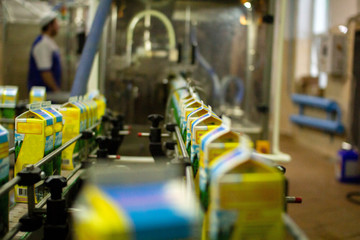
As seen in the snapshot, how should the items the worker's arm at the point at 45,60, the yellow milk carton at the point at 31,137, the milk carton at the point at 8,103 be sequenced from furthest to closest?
the worker's arm at the point at 45,60 < the milk carton at the point at 8,103 < the yellow milk carton at the point at 31,137

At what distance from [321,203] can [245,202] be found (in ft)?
11.5

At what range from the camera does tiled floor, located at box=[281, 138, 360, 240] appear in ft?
10.6

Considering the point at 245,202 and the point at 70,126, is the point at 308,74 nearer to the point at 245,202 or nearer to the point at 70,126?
the point at 70,126

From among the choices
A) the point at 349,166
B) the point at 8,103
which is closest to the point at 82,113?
the point at 8,103

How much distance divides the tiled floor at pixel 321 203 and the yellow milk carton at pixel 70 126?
205cm

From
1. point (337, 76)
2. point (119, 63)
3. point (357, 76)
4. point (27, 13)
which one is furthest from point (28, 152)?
point (27, 13)

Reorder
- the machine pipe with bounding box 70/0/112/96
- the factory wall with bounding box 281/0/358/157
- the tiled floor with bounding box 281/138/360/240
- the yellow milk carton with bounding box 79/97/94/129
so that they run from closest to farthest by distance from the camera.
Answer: the yellow milk carton with bounding box 79/97/94/129 → the machine pipe with bounding box 70/0/112/96 → the tiled floor with bounding box 281/138/360/240 → the factory wall with bounding box 281/0/358/157

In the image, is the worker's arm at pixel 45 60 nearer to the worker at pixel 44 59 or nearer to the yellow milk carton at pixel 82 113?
the worker at pixel 44 59

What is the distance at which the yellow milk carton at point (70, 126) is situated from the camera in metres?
1.65

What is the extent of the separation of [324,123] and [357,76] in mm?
1483

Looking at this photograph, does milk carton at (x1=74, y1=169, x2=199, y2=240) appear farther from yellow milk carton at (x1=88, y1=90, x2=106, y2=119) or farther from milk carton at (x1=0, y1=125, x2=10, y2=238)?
yellow milk carton at (x1=88, y1=90, x2=106, y2=119)

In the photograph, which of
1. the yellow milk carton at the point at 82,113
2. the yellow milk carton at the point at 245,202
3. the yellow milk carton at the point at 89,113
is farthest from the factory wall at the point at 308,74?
the yellow milk carton at the point at 245,202

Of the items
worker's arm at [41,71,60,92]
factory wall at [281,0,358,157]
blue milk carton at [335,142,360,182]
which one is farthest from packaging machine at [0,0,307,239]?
factory wall at [281,0,358,157]

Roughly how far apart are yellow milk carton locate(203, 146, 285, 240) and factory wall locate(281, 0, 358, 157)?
5.21 metres
